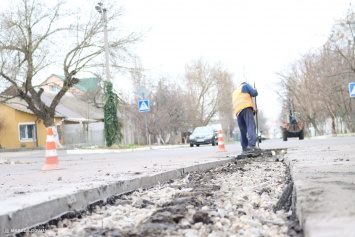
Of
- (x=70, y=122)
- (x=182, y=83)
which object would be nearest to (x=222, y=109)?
(x=182, y=83)

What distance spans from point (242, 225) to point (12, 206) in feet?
5.16

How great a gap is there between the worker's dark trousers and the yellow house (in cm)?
3085

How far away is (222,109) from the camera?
5872 centimetres

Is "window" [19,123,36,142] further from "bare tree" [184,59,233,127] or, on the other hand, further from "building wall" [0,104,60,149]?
"bare tree" [184,59,233,127]

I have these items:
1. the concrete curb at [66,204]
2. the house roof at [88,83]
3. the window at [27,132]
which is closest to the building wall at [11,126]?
the window at [27,132]

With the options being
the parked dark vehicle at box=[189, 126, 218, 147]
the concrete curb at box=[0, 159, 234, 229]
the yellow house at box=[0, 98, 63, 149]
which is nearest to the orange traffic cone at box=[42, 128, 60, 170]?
the concrete curb at box=[0, 159, 234, 229]

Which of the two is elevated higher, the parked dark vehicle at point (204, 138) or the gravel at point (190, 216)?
the parked dark vehicle at point (204, 138)

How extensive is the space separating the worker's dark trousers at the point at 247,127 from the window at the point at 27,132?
3225cm

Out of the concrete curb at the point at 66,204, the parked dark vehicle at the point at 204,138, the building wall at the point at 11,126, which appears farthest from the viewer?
the building wall at the point at 11,126

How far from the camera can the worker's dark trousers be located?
9.54 meters

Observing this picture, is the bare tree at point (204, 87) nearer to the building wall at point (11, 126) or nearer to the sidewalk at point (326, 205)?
the building wall at point (11, 126)

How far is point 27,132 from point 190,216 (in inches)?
1527

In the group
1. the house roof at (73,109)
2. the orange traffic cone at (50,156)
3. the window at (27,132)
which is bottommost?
the orange traffic cone at (50,156)

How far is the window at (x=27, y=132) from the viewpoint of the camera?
127ft
